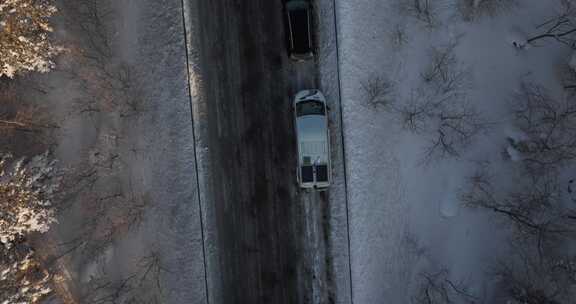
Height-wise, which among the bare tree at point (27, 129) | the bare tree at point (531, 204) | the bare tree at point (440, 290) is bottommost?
the bare tree at point (440, 290)

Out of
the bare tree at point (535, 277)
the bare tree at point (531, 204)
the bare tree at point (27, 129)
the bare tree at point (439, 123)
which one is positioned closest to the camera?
the bare tree at point (535, 277)

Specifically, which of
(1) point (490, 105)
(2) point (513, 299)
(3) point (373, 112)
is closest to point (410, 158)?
(3) point (373, 112)

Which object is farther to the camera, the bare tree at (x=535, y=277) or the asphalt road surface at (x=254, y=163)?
the asphalt road surface at (x=254, y=163)

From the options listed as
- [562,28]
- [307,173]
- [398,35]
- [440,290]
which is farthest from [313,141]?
[562,28]

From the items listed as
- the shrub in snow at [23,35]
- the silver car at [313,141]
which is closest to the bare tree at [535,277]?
the silver car at [313,141]

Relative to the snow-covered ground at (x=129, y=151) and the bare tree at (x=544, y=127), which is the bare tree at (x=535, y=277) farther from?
the snow-covered ground at (x=129, y=151)

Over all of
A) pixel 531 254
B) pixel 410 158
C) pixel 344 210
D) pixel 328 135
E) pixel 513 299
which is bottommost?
pixel 513 299

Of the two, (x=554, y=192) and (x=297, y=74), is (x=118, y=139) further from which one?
(x=554, y=192)
